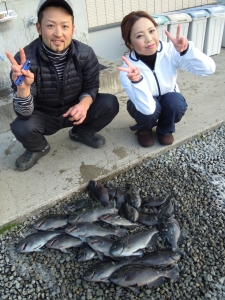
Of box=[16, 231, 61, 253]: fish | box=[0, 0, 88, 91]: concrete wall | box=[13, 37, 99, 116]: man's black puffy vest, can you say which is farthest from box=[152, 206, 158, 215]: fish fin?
box=[0, 0, 88, 91]: concrete wall

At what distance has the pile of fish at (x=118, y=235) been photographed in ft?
7.25

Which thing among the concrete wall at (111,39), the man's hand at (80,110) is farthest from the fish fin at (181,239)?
the concrete wall at (111,39)

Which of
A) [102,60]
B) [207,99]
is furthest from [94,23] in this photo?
[207,99]

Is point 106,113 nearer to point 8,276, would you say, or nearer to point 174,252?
point 174,252

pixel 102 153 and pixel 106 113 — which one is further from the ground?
pixel 106 113

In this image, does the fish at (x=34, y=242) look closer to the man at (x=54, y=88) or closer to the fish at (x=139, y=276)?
the fish at (x=139, y=276)

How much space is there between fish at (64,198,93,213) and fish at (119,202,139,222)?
11.5 inches

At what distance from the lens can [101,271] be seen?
2215mm

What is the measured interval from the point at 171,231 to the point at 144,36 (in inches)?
71.8

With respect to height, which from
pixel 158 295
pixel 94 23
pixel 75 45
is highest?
pixel 75 45

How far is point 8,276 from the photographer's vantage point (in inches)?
90.9

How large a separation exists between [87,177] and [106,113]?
2.41 feet

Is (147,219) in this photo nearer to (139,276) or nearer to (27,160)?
(139,276)

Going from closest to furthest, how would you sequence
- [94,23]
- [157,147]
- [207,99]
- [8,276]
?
[8,276], [157,147], [207,99], [94,23]
